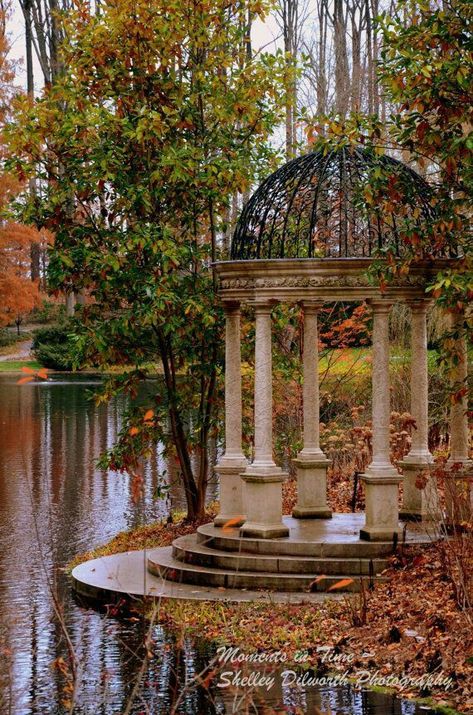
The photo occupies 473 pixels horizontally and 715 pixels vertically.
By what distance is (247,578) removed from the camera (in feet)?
35.9

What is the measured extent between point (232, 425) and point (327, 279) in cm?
220

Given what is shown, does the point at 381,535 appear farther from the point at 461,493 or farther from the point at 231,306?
the point at 231,306

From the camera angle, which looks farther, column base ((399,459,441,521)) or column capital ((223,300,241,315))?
column capital ((223,300,241,315))

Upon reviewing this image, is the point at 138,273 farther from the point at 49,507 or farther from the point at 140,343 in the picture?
the point at 49,507

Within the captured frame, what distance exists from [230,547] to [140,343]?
3.81 m

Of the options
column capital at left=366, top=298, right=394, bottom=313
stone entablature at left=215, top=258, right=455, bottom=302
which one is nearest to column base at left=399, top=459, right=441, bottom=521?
column capital at left=366, top=298, right=394, bottom=313

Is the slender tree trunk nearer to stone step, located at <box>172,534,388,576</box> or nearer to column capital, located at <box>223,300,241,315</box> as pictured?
column capital, located at <box>223,300,241,315</box>

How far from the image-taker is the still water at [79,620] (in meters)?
7.86

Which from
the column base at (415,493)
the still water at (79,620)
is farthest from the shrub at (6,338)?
the column base at (415,493)

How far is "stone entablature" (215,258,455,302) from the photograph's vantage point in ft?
38.0

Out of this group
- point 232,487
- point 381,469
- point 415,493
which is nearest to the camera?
point 381,469

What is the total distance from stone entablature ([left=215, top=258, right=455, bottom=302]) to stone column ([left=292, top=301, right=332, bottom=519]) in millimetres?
1545

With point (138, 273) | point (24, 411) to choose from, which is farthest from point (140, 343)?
point (24, 411)

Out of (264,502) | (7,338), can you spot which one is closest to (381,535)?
(264,502)
